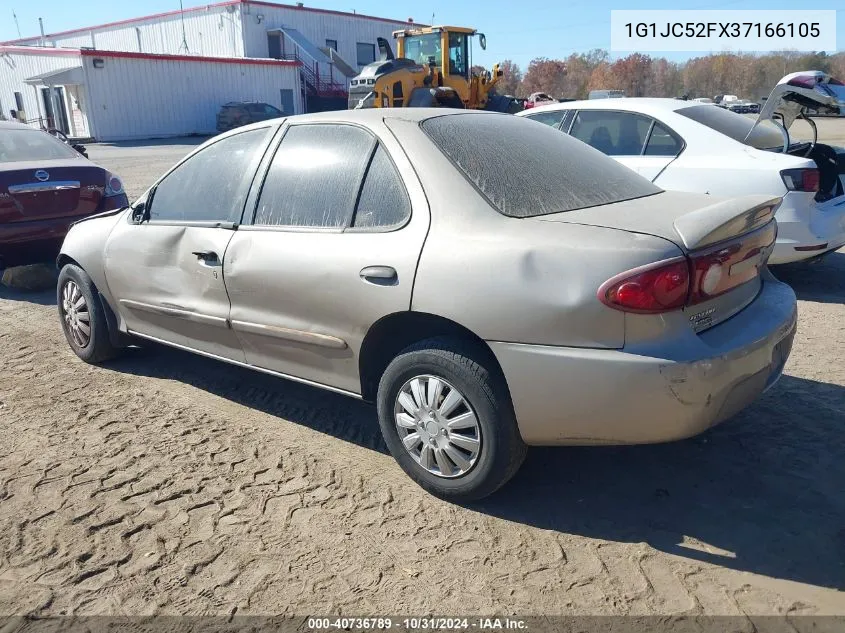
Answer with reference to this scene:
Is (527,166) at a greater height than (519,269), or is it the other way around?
(527,166)

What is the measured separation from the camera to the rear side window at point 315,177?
3408mm

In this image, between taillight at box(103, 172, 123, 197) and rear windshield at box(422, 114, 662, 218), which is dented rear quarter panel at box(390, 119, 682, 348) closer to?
rear windshield at box(422, 114, 662, 218)

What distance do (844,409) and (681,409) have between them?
69.8 inches

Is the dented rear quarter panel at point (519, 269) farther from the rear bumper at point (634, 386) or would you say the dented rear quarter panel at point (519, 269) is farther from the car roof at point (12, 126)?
the car roof at point (12, 126)

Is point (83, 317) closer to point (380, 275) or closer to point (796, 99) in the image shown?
point (380, 275)

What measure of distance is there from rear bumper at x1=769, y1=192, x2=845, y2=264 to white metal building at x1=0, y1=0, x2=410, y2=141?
32098 millimetres

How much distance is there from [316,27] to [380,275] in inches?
1728

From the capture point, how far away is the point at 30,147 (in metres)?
7.35

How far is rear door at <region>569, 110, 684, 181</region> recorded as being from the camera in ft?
19.9

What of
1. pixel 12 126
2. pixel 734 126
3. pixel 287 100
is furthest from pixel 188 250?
pixel 287 100

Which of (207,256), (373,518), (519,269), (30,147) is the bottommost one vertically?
(373,518)

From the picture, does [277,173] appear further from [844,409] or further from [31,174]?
[31,174]

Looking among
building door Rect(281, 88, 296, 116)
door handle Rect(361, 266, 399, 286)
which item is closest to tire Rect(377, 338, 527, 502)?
door handle Rect(361, 266, 399, 286)

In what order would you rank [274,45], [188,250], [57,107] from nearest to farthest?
[188,250] < [57,107] < [274,45]
